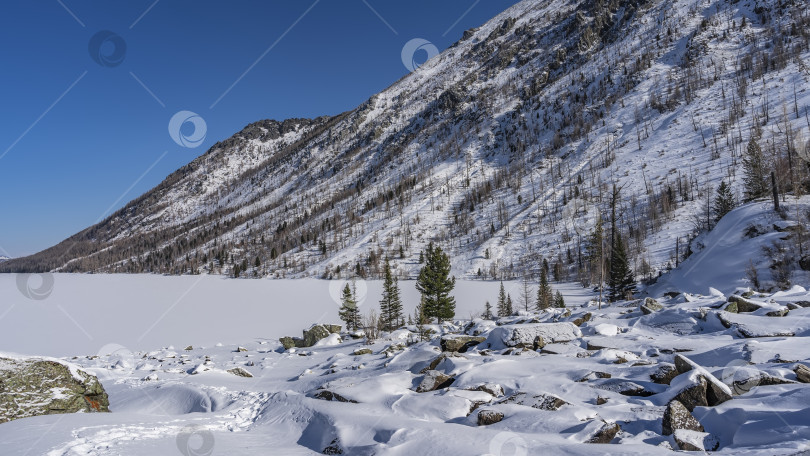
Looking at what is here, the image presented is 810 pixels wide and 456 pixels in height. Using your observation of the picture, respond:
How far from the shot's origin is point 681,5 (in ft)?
573

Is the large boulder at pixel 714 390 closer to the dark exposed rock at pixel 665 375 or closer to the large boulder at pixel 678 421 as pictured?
the large boulder at pixel 678 421

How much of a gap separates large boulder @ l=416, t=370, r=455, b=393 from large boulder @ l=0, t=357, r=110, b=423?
25.8 ft

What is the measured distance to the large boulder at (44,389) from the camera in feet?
26.4

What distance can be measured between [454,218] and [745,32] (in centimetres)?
13503

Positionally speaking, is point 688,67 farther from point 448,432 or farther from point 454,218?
point 448,432

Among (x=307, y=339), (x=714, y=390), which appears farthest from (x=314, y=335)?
(x=714, y=390)

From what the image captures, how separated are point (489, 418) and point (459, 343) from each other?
7.00m

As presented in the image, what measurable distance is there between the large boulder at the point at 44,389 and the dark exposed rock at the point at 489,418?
9128 mm

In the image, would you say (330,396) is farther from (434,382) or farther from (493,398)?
(493,398)

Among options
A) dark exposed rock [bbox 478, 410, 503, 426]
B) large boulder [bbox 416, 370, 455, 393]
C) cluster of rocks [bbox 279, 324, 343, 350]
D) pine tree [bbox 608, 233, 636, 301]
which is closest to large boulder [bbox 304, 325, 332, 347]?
cluster of rocks [bbox 279, 324, 343, 350]

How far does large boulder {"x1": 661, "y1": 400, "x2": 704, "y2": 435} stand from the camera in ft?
16.1

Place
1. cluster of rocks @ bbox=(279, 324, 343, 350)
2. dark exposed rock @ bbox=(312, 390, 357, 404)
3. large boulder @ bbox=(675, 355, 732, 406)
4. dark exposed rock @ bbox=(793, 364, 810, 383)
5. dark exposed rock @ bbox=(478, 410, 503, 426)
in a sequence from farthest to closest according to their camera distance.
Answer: cluster of rocks @ bbox=(279, 324, 343, 350) → dark exposed rock @ bbox=(312, 390, 357, 404) → dark exposed rock @ bbox=(478, 410, 503, 426) → dark exposed rock @ bbox=(793, 364, 810, 383) → large boulder @ bbox=(675, 355, 732, 406)

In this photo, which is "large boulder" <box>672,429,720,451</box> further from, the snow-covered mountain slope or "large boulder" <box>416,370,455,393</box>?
the snow-covered mountain slope

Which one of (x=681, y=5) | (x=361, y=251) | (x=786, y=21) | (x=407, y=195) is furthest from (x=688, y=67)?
(x=361, y=251)
